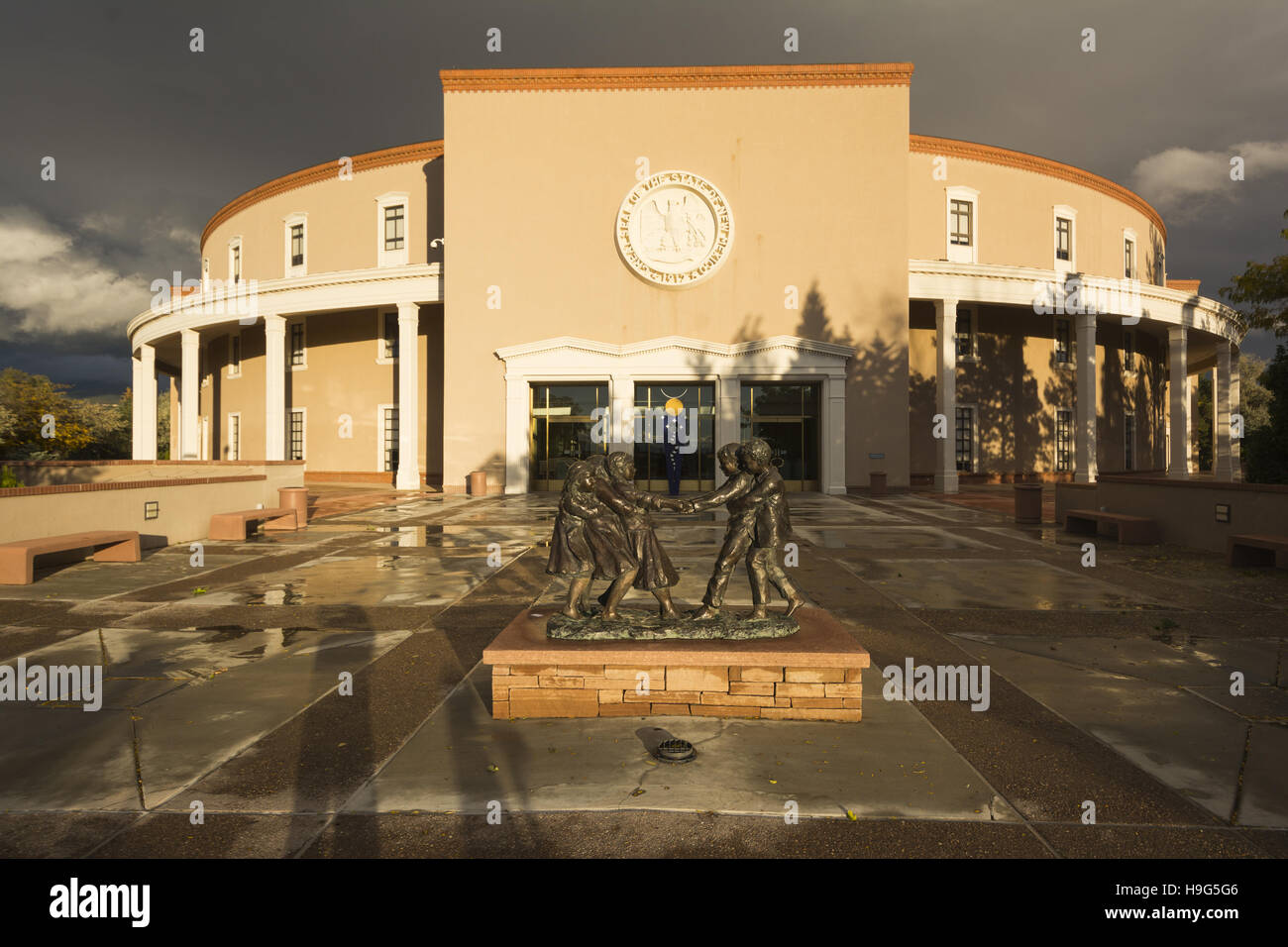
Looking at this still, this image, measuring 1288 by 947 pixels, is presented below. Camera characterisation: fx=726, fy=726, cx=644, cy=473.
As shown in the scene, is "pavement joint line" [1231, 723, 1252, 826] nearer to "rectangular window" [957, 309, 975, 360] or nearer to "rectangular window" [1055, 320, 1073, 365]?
"rectangular window" [957, 309, 975, 360]

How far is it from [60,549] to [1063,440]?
120ft

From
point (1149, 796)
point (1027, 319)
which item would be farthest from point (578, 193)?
point (1149, 796)

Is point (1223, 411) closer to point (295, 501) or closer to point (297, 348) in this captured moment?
point (295, 501)

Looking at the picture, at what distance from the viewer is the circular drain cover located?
12.9 ft

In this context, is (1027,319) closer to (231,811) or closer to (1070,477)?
(1070,477)

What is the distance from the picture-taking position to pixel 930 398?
104ft

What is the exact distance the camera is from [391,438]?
33.1 meters

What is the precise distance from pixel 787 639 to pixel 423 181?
109 ft

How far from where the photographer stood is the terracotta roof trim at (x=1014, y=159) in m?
32.1

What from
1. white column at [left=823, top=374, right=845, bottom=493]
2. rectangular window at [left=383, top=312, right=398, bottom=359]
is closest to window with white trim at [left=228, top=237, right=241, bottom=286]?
rectangular window at [left=383, top=312, right=398, bottom=359]

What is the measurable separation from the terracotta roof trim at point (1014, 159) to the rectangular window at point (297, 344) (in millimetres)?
29108

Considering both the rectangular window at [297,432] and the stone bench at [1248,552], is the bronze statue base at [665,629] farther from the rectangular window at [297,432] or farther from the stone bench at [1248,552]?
the rectangular window at [297,432]

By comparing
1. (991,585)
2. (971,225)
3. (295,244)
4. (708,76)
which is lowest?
(991,585)

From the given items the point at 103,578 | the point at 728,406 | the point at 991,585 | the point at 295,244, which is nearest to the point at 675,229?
the point at 728,406
